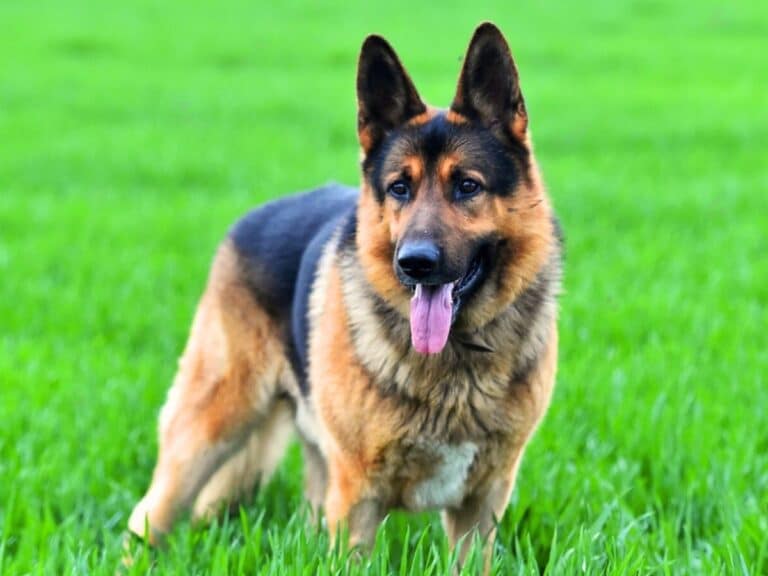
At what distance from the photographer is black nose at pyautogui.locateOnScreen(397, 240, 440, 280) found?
3543 mm

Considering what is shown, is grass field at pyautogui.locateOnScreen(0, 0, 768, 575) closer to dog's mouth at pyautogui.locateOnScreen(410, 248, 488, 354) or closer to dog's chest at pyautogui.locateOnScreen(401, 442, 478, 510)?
dog's chest at pyautogui.locateOnScreen(401, 442, 478, 510)

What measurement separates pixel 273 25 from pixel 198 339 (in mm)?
24150

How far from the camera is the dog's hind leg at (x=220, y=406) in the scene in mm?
4594

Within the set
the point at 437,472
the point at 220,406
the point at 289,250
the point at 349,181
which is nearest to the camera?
the point at 437,472

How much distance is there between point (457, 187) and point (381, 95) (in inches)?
20.5

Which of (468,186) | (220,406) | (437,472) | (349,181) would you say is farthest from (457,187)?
(349,181)

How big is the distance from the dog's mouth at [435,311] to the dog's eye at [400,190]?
343 millimetres

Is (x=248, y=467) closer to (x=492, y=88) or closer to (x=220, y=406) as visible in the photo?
(x=220, y=406)

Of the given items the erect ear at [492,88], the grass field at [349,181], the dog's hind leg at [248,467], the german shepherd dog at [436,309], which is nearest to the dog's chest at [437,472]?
the german shepherd dog at [436,309]

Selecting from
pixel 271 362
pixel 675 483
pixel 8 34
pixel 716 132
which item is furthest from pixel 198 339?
pixel 8 34

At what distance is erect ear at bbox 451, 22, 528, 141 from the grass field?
1.00m

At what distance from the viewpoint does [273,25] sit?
27.9m

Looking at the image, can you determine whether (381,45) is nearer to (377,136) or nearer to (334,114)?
(377,136)

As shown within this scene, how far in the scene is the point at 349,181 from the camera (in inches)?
459
